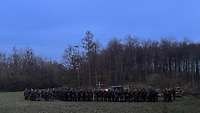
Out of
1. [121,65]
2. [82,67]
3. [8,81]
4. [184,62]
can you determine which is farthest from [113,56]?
[8,81]

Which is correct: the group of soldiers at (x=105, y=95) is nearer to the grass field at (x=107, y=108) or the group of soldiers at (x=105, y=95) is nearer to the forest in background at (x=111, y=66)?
the grass field at (x=107, y=108)

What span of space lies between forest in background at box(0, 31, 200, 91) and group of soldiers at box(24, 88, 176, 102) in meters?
36.5

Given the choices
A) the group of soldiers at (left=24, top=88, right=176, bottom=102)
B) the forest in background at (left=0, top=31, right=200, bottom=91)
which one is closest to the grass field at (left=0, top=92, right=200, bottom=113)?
the group of soldiers at (left=24, top=88, right=176, bottom=102)

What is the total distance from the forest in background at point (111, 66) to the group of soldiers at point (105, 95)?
3652 cm

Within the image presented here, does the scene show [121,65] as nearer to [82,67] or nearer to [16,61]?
[82,67]

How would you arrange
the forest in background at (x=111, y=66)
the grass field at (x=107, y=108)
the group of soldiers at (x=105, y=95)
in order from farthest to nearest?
the forest in background at (x=111, y=66) < the group of soldiers at (x=105, y=95) < the grass field at (x=107, y=108)

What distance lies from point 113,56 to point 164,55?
1198 centimetres

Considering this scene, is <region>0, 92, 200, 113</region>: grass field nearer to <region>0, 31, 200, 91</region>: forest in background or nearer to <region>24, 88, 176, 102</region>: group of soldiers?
<region>24, 88, 176, 102</region>: group of soldiers

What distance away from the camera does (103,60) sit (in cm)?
9888

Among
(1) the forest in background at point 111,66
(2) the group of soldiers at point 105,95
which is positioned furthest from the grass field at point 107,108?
(1) the forest in background at point 111,66

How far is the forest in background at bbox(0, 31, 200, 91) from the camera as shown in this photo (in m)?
92.4

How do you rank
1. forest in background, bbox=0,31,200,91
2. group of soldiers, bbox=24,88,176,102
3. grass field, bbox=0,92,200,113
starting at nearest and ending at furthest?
grass field, bbox=0,92,200,113
group of soldiers, bbox=24,88,176,102
forest in background, bbox=0,31,200,91

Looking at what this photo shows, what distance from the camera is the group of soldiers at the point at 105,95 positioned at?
44219 mm

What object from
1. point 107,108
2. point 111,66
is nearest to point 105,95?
point 107,108
